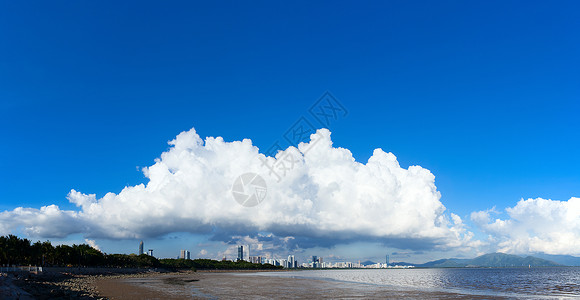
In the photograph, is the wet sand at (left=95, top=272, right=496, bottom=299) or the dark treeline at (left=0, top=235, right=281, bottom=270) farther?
the dark treeline at (left=0, top=235, right=281, bottom=270)

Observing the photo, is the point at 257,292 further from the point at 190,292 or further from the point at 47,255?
the point at 47,255

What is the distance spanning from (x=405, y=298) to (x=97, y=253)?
175m

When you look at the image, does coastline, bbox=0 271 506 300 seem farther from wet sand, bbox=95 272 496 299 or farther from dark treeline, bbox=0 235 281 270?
dark treeline, bbox=0 235 281 270

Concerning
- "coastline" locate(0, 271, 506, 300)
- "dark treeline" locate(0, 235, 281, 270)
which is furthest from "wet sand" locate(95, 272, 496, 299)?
"dark treeline" locate(0, 235, 281, 270)

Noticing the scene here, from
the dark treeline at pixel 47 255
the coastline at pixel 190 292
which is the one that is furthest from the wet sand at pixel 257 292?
the dark treeline at pixel 47 255

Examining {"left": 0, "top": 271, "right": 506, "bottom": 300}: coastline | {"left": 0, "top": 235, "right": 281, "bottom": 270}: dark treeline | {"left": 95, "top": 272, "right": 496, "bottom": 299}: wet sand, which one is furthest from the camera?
{"left": 0, "top": 235, "right": 281, "bottom": 270}: dark treeline

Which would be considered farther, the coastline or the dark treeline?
the dark treeline

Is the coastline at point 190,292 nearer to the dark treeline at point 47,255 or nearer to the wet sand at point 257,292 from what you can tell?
the wet sand at point 257,292

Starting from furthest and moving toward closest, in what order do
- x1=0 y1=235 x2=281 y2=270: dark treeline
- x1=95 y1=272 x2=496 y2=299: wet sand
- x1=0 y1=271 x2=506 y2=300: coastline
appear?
x1=0 y1=235 x2=281 y2=270: dark treeline
x1=95 y1=272 x2=496 y2=299: wet sand
x1=0 y1=271 x2=506 y2=300: coastline

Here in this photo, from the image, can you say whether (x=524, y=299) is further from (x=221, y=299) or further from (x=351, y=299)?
(x=221, y=299)

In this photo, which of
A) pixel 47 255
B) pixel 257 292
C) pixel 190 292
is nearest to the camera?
pixel 190 292

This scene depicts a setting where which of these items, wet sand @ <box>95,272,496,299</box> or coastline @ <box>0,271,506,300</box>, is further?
wet sand @ <box>95,272,496,299</box>

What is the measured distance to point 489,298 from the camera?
5541cm

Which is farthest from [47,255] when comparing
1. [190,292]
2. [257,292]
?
[257,292]
